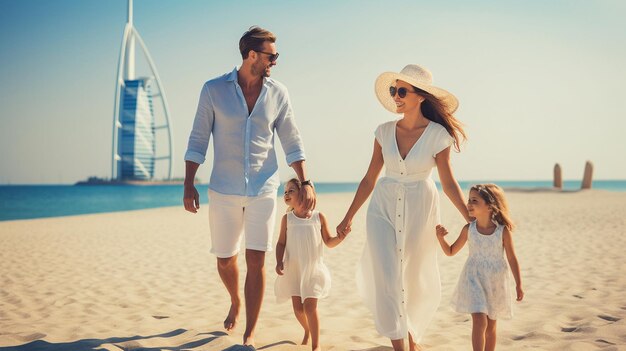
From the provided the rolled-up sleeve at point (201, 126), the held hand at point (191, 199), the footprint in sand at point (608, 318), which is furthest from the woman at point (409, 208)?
the footprint in sand at point (608, 318)

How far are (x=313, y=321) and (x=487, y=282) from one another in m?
1.15

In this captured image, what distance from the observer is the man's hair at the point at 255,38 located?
3.73m

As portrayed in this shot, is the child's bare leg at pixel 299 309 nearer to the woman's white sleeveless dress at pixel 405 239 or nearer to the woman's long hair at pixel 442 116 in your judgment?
the woman's white sleeveless dress at pixel 405 239

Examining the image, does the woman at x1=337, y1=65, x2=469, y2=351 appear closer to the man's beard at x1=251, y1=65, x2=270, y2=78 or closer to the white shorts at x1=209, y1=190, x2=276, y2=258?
the white shorts at x1=209, y1=190, x2=276, y2=258

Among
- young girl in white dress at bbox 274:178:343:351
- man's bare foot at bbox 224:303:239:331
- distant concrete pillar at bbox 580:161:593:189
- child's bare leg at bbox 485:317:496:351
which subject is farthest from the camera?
distant concrete pillar at bbox 580:161:593:189

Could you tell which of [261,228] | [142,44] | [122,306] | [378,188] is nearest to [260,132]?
[261,228]

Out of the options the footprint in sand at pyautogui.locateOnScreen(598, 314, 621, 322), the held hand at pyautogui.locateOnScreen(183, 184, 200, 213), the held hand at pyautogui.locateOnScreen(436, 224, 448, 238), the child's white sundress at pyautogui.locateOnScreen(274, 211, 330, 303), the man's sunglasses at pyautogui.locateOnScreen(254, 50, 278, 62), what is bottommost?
the footprint in sand at pyautogui.locateOnScreen(598, 314, 621, 322)

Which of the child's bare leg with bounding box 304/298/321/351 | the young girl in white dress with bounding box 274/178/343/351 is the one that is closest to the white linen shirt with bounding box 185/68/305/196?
the young girl in white dress with bounding box 274/178/343/351

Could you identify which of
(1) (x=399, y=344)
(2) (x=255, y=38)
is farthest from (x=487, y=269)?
(2) (x=255, y=38)

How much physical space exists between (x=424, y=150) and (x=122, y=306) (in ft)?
11.8

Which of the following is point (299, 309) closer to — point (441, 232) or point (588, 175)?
point (441, 232)

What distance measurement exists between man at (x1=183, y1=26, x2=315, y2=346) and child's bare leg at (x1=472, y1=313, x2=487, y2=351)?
1.36 meters

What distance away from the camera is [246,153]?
3764 millimetres

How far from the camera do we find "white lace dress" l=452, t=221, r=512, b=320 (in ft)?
10.2
